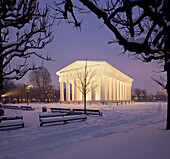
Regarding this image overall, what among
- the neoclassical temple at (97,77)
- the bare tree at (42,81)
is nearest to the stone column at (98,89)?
the neoclassical temple at (97,77)

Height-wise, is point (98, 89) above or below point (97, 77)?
below

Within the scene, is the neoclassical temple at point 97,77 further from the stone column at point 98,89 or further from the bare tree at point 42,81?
the bare tree at point 42,81

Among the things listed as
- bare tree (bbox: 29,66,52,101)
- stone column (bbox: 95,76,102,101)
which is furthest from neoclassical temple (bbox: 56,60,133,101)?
bare tree (bbox: 29,66,52,101)

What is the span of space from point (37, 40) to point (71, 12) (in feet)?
26.1

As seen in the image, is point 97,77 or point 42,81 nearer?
point 97,77

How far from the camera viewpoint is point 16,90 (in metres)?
71.1

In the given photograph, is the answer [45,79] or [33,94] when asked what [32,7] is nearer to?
[45,79]

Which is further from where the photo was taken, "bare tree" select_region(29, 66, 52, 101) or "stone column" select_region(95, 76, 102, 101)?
"bare tree" select_region(29, 66, 52, 101)

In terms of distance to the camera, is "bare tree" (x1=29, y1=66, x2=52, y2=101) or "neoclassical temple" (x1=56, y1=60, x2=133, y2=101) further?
"bare tree" (x1=29, y1=66, x2=52, y2=101)

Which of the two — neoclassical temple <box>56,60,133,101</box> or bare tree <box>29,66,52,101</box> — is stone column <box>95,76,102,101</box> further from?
bare tree <box>29,66,52,101</box>

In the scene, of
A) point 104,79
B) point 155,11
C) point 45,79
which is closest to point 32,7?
point 155,11

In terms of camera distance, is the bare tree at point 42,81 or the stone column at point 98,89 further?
the bare tree at point 42,81

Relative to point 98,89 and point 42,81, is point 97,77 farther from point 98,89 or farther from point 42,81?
point 42,81

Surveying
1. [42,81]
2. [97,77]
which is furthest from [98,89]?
[42,81]
